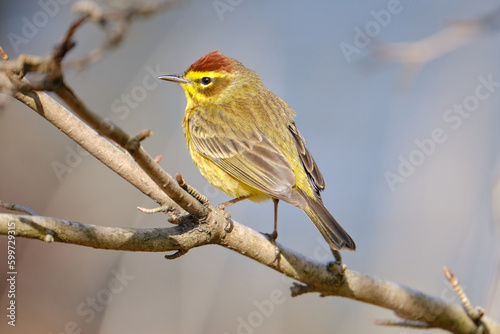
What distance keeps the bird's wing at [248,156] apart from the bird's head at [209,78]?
318 mm

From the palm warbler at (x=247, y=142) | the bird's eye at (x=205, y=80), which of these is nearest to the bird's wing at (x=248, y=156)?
the palm warbler at (x=247, y=142)

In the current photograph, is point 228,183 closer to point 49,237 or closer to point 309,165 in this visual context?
point 309,165

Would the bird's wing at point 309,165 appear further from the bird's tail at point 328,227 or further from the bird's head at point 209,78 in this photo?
the bird's head at point 209,78

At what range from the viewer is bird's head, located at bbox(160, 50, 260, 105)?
5148 mm

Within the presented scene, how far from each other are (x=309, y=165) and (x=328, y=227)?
901 millimetres

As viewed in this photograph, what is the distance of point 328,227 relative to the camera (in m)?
3.89

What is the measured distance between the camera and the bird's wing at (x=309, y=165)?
453cm

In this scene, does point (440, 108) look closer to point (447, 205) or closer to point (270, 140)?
point (447, 205)

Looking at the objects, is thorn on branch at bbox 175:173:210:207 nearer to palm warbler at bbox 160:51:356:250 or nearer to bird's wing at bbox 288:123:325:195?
palm warbler at bbox 160:51:356:250

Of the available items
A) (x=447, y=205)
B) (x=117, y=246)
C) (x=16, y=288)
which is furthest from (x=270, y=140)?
(x=16, y=288)

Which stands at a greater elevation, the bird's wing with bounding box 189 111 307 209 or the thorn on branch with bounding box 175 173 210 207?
the bird's wing with bounding box 189 111 307 209

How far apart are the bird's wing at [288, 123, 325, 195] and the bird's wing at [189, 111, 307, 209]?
9.4 inches

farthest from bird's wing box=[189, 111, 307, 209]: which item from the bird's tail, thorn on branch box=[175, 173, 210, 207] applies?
thorn on branch box=[175, 173, 210, 207]

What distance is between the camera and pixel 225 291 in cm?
655
